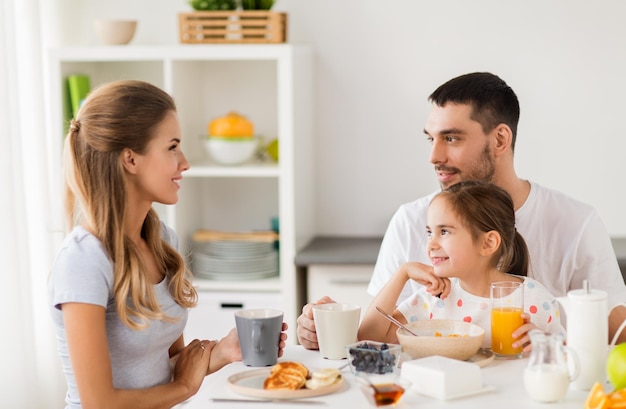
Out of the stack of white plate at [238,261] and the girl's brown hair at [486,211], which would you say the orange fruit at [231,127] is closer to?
the stack of white plate at [238,261]

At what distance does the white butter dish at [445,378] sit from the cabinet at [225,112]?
1933mm

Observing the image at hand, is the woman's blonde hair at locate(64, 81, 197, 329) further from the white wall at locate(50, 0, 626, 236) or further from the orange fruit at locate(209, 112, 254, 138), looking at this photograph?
the white wall at locate(50, 0, 626, 236)

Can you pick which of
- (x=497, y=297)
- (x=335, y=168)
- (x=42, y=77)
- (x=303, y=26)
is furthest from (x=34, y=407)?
(x=497, y=297)

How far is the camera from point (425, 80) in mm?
3811

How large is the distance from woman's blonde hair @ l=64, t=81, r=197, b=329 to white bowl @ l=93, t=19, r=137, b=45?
1868mm

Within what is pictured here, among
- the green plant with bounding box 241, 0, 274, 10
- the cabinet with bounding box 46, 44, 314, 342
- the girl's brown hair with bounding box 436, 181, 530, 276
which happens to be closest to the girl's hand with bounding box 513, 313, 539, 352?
the girl's brown hair with bounding box 436, 181, 530, 276

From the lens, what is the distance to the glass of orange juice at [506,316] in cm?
179

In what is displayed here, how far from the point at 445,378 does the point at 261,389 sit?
1.05 feet

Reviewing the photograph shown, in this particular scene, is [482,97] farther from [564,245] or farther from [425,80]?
[425,80]

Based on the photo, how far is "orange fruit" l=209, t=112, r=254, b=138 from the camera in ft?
11.9

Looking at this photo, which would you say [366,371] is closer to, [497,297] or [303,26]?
[497,297]

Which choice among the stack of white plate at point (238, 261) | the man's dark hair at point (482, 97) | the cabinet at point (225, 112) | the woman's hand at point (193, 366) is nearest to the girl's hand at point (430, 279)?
the woman's hand at point (193, 366)

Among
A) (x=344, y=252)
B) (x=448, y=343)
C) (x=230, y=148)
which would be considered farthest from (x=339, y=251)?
(x=448, y=343)

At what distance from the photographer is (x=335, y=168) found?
3910 mm
